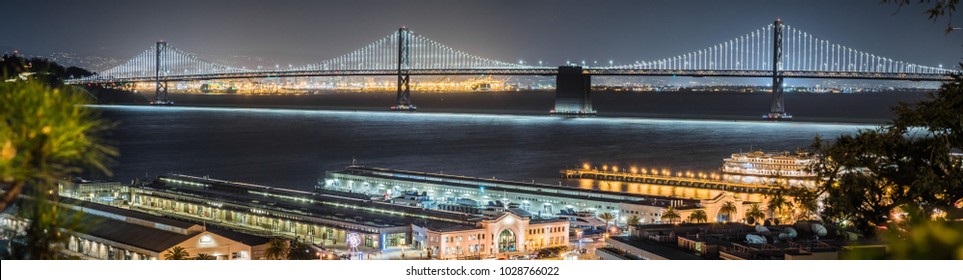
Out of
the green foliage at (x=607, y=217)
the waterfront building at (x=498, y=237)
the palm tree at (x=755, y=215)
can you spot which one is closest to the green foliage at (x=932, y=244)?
the waterfront building at (x=498, y=237)

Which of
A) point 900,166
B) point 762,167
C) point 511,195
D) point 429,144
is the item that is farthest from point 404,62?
point 900,166

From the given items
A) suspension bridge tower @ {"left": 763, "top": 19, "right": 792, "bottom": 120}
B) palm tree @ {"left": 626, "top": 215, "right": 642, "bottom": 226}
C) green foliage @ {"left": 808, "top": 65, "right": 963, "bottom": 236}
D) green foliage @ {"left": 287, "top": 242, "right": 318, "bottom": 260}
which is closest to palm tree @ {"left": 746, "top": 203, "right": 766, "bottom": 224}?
palm tree @ {"left": 626, "top": 215, "right": 642, "bottom": 226}

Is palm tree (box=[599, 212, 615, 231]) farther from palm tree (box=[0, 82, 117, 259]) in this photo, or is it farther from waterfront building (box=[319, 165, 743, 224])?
palm tree (box=[0, 82, 117, 259])

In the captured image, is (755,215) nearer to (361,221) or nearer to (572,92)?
(361,221)

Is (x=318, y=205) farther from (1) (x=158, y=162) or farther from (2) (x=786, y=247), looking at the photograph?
(1) (x=158, y=162)

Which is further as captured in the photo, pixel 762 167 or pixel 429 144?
pixel 429 144
